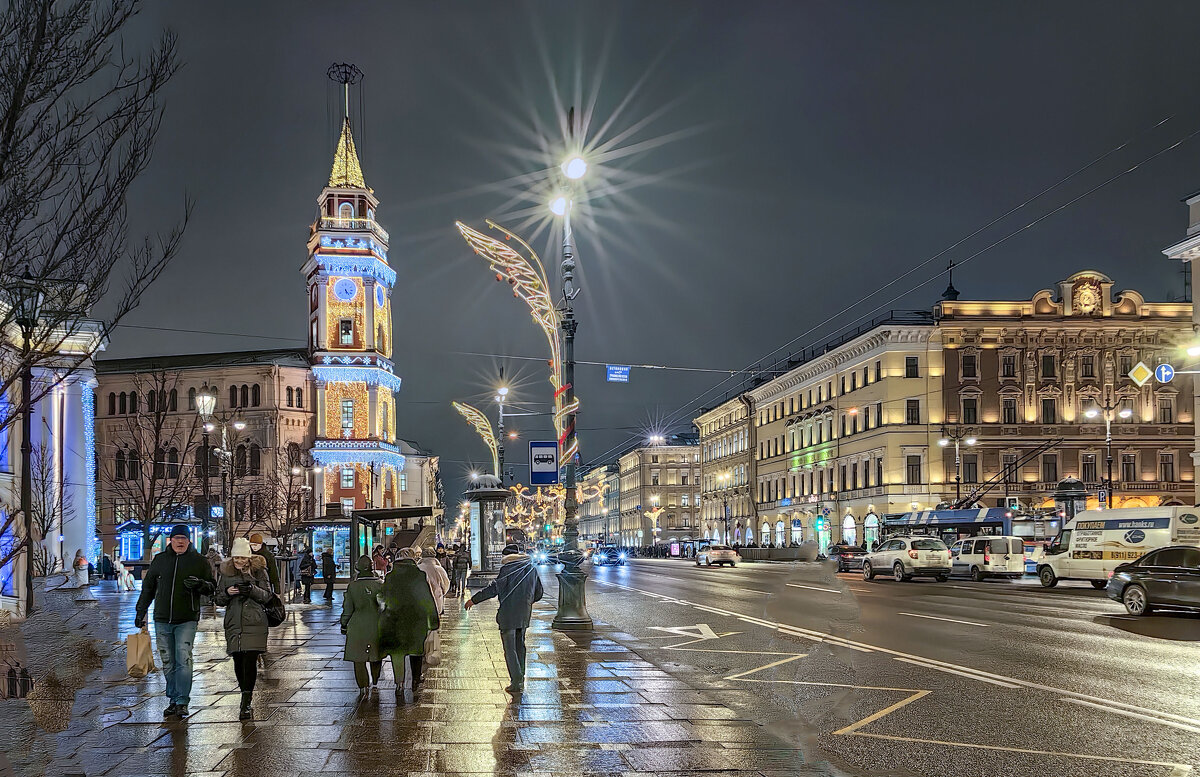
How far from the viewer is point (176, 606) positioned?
33.6ft

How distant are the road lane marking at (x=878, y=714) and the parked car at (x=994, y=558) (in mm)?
31186

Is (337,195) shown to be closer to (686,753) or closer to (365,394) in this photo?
(365,394)

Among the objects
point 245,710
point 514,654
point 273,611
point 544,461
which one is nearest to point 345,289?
point 544,461

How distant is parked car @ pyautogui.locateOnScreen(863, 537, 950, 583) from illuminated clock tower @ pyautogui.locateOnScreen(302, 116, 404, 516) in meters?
45.5

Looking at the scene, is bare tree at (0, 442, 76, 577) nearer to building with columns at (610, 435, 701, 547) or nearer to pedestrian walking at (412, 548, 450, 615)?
pedestrian walking at (412, 548, 450, 615)

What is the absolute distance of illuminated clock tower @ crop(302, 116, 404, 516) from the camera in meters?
77.9

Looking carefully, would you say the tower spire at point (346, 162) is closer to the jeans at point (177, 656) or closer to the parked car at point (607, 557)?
A: the parked car at point (607, 557)

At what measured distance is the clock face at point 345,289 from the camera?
78125mm

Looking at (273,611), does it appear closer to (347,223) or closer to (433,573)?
(433,573)

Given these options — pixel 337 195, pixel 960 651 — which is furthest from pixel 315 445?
pixel 960 651

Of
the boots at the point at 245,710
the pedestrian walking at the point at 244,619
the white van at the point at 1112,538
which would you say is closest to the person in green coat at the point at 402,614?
the pedestrian walking at the point at 244,619

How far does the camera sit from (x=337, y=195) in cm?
7944

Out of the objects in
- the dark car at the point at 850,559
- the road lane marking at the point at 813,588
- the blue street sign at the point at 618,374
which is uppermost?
the blue street sign at the point at 618,374

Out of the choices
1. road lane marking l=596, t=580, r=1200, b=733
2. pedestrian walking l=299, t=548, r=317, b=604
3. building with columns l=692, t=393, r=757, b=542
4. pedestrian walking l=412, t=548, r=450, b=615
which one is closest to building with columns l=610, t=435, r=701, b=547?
building with columns l=692, t=393, r=757, b=542
